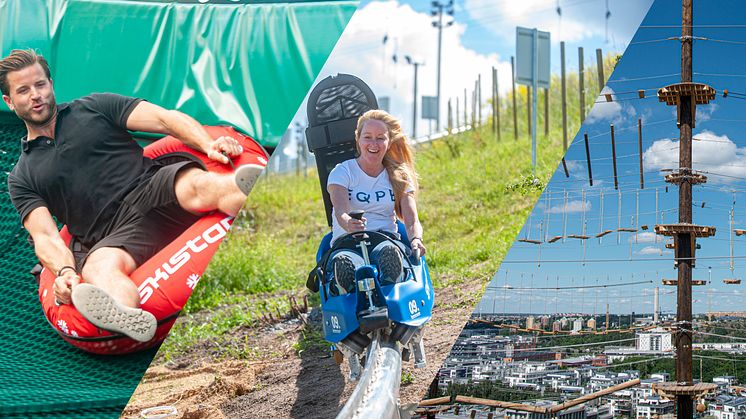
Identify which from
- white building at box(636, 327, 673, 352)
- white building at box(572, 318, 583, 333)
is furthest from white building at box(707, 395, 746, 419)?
white building at box(572, 318, 583, 333)

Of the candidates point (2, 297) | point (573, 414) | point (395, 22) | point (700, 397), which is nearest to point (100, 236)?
point (2, 297)

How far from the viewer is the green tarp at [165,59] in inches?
194

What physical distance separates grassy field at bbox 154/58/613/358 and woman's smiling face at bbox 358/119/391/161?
19cm

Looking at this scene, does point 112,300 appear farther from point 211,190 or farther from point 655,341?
point 655,341

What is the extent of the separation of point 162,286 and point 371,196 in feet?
5.74

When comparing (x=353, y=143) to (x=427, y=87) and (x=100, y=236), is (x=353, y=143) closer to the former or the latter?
(x=427, y=87)

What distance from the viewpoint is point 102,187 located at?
4738mm

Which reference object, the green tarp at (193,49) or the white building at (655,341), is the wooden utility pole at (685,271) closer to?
the white building at (655,341)

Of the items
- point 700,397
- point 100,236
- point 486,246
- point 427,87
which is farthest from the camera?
point 100,236

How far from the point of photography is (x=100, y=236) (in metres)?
4.69

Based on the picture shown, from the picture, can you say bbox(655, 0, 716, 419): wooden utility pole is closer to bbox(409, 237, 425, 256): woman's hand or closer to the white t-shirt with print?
bbox(409, 237, 425, 256): woman's hand

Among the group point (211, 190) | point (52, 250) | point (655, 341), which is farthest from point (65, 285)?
point (655, 341)

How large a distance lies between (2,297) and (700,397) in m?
3.57

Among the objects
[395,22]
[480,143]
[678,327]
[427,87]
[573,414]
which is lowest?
[573,414]
